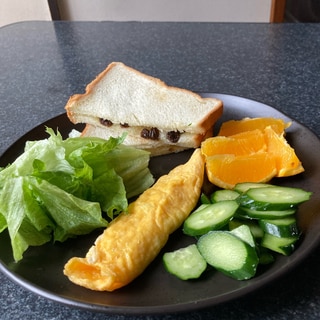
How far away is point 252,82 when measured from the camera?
2.09m

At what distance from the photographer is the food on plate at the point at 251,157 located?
1312 millimetres

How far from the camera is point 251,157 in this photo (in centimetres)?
134

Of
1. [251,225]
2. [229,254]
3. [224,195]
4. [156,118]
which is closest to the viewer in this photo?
[229,254]

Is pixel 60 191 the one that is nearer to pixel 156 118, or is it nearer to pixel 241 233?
pixel 241 233

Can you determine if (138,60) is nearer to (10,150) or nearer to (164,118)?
(164,118)

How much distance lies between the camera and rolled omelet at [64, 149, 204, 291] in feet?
3.34

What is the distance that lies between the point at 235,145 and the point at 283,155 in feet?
0.47

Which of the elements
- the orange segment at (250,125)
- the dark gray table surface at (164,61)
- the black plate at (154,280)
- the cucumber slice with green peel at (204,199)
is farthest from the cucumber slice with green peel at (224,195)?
the dark gray table surface at (164,61)

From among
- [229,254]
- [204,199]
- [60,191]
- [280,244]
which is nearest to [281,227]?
[280,244]

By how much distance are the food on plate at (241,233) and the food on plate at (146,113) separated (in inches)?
17.9

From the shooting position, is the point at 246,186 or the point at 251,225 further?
the point at 246,186

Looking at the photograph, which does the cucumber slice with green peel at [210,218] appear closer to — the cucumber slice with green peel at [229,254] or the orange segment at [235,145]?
the cucumber slice with green peel at [229,254]

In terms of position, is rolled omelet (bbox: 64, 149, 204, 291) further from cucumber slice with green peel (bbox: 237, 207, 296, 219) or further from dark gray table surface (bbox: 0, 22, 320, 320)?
dark gray table surface (bbox: 0, 22, 320, 320)

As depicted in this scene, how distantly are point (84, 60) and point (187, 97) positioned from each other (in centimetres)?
90
